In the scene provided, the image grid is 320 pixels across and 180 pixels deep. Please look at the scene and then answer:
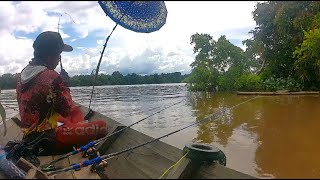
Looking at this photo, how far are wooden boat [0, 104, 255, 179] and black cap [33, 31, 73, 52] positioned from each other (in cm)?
112

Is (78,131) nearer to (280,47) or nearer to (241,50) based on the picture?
(280,47)

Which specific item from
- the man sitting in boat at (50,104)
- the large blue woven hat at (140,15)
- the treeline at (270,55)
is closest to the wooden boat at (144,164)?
the man sitting in boat at (50,104)

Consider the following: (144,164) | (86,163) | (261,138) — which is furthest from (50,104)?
(261,138)

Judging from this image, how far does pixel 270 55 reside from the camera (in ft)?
74.9

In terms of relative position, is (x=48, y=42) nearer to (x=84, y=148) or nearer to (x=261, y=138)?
(x=84, y=148)

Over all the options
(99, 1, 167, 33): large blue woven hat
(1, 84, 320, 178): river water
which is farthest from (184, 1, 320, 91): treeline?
(99, 1, 167, 33): large blue woven hat

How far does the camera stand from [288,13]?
2008cm

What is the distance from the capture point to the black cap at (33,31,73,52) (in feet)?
11.1

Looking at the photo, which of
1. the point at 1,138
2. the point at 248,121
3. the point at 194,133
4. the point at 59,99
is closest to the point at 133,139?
the point at 59,99

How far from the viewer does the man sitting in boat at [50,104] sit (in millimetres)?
3201

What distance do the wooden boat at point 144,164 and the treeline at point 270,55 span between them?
1533 cm

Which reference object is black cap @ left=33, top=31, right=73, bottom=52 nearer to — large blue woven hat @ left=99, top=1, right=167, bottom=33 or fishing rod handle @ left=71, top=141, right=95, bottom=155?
large blue woven hat @ left=99, top=1, right=167, bottom=33

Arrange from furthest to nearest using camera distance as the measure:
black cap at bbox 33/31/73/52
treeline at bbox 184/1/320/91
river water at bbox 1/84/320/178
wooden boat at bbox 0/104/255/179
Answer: treeline at bbox 184/1/320/91
river water at bbox 1/84/320/178
black cap at bbox 33/31/73/52
wooden boat at bbox 0/104/255/179

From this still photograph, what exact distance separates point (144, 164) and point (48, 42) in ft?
5.30
